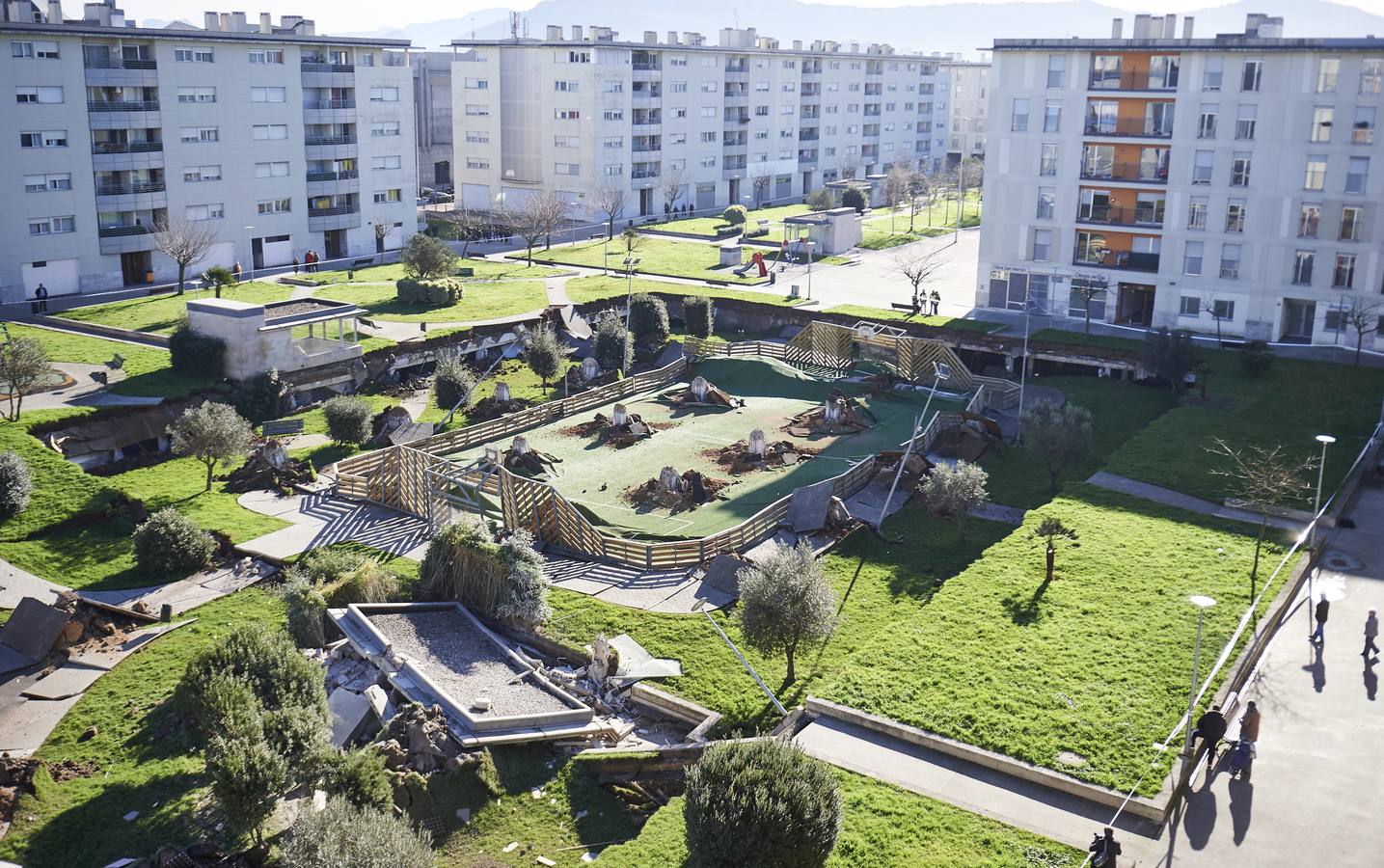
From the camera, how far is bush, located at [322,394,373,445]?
40.6m

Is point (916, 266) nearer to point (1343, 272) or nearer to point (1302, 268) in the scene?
point (1302, 268)

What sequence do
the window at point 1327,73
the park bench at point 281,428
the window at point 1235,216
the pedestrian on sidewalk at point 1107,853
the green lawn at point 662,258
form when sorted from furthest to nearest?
1. the green lawn at point 662,258
2. the window at point 1235,216
3. the window at point 1327,73
4. the park bench at point 281,428
5. the pedestrian on sidewalk at point 1107,853

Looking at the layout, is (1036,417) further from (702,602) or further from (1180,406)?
(702,602)

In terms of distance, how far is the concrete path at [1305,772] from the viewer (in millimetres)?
19172

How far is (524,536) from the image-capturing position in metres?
29.7

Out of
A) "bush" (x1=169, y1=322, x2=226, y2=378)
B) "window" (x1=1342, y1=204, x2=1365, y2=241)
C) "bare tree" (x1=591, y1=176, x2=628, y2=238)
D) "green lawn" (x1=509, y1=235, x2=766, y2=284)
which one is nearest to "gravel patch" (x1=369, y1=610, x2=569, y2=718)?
"bush" (x1=169, y1=322, x2=226, y2=378)

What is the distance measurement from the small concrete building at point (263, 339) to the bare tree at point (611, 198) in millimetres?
38747

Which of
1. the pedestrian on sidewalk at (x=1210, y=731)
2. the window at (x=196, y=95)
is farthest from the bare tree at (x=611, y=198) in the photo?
the pedestrian on sidewalk at (x=1210, y=731)

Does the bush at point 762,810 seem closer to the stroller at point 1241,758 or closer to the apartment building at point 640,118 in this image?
the stroller at point 1241,758

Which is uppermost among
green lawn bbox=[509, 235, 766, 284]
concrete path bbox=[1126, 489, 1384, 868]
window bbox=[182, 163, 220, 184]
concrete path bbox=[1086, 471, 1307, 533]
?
window bbox=[182, 163, 220, 184]

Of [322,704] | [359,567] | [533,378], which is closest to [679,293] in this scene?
[533,378]

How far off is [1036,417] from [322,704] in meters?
23.7

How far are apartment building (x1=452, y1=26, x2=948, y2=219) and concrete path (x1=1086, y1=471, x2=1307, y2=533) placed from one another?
62.0 meters

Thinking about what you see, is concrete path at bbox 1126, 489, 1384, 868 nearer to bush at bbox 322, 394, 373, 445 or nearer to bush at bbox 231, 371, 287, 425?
bush at bbox 322, 394, 373, 445
